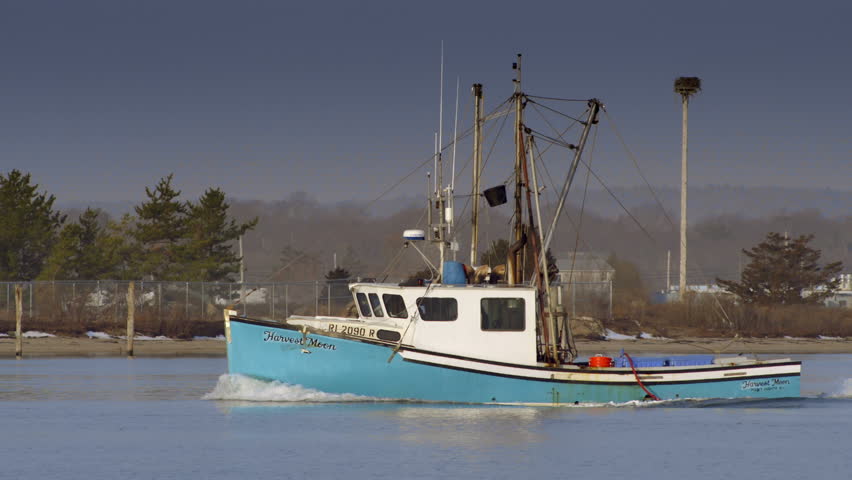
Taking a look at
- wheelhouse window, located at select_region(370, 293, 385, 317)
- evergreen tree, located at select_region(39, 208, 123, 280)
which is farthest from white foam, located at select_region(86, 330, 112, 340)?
wheelhouse window, located at select_region(370, 293, 385, 317)

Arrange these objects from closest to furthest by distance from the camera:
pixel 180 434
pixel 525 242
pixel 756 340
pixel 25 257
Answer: pixel 180 434 → pixel 525 242 → pixel 756 340 → pixel 25 257

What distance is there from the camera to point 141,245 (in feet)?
347

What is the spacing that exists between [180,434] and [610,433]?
39.8 ft

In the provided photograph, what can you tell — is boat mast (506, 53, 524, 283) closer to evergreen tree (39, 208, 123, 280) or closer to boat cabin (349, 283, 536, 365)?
boat cabin (349, 283, 536, 365)

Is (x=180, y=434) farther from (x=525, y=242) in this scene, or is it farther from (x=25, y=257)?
(x=25, y=257)

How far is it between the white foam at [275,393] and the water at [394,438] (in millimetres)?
→ 47

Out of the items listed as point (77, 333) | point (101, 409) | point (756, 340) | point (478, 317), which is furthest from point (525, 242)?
point (756, 340)

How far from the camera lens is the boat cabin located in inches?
1516

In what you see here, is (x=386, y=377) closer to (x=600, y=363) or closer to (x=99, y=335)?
(x=600, y=363)

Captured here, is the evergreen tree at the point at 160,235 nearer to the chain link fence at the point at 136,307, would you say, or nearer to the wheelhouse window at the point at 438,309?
the chain link fence at the point at 136,307

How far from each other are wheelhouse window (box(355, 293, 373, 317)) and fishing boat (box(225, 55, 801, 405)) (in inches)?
1.2

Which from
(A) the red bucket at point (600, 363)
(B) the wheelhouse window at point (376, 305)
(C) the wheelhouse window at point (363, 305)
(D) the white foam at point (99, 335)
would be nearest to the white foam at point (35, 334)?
(D) the white foam at point (99, 335)

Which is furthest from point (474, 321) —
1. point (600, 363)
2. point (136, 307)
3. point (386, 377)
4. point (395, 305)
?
point (136, 307)

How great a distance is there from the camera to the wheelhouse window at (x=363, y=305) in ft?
130
